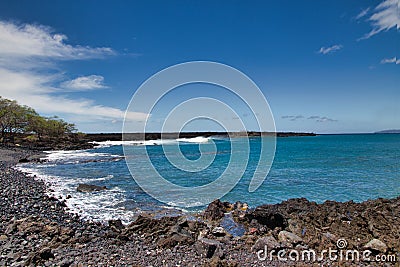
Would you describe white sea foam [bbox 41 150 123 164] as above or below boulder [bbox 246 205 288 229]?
above

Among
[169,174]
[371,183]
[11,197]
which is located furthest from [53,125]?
[371,183]

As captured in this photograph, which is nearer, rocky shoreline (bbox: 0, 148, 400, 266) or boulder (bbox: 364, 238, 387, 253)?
rocky shoreline (bbox: 0, 148, 400, 266)

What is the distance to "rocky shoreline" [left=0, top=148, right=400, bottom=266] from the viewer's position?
19.1 feet

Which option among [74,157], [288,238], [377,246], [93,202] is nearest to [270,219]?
[288,238]

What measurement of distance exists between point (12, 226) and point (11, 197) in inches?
171

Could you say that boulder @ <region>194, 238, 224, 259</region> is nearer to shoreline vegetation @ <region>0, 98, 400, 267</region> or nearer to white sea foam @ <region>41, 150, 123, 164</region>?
shoreline vegetation @ <region>0, 98, 400, 267</region>

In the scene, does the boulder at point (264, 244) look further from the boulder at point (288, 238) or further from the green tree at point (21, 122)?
the green tree at point (21, 122)

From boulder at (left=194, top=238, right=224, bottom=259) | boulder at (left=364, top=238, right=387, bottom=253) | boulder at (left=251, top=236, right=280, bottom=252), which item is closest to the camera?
boulder at (left=364, top=238, right=387, bottom=253)

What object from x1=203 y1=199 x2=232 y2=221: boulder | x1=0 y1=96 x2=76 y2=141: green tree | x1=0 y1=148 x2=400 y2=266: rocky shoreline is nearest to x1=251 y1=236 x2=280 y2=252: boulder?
x1=0 y1=148 x2=400 y2=266: rocky shoreline

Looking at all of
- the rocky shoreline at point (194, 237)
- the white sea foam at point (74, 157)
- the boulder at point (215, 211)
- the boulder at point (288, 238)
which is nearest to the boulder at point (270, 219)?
the rocky shoreline at point (194, 237)

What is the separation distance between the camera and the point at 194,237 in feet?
24.7

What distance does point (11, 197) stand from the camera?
1075cm

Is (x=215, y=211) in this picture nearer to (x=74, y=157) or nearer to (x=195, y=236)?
(x=195, y=236)

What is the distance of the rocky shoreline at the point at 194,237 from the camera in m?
5.84
